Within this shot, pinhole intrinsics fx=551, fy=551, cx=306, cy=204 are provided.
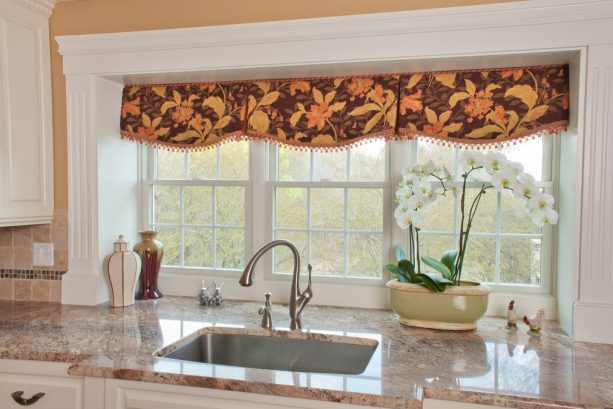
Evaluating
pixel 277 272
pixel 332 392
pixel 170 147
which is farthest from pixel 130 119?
pixel 332 392

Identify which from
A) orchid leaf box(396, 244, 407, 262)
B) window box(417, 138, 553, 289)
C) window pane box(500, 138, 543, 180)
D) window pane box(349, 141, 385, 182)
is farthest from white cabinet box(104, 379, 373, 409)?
window pane box(500, 138, 543, 180)

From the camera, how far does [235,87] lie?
265cm

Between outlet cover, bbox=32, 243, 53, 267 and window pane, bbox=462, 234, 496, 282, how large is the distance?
78.7 inches

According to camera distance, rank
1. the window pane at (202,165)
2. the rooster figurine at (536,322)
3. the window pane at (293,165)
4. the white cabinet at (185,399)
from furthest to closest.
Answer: the window pane at (202,165) < the window pane at (293,165) < the rooster figurine at (536,322) < the white cabinet at (185,399)

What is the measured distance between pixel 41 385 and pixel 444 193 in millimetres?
1768

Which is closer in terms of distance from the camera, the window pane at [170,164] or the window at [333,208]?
the window at [333,208]

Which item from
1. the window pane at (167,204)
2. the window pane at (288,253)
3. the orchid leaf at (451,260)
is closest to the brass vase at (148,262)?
the window pane at (167,204)

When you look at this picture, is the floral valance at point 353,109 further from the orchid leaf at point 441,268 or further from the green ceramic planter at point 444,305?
the green ceramic planter at point 444,305

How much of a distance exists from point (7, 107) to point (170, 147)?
0.73m

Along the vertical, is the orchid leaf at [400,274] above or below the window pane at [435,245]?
below

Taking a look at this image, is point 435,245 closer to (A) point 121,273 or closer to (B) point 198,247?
(B) point 198,247

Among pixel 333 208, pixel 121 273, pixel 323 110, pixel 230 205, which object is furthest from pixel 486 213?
pixel 121 273

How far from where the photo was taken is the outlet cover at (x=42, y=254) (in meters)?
2.72

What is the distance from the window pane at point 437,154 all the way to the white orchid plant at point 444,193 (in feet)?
0.21
